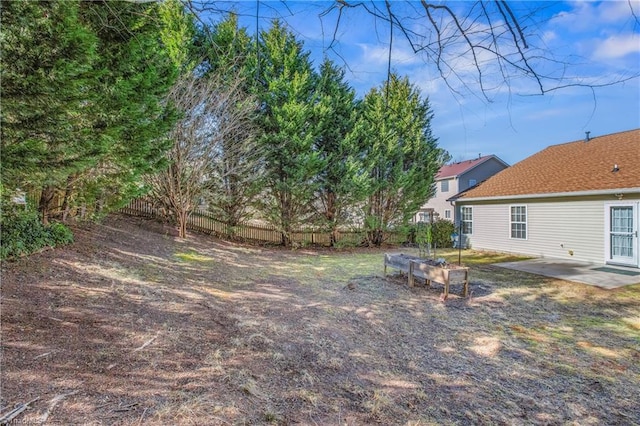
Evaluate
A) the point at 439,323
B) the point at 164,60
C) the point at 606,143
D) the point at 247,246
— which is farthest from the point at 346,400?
the point at 606,143

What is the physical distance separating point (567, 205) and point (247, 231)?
11.5 metres

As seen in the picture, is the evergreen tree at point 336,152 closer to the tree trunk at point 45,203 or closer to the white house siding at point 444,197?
the tree trunk at point 45,203

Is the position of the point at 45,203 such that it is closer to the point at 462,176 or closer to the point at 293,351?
the point at 293,351

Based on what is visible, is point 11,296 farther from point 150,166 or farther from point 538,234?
point 538,234

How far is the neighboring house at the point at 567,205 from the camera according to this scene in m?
9.35

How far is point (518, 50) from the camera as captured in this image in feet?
4.93

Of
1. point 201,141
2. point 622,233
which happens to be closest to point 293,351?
point 201,141

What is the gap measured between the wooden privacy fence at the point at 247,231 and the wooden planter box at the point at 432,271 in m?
5.93

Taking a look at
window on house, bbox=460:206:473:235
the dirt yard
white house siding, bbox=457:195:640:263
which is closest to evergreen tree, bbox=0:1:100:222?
the dirt yard

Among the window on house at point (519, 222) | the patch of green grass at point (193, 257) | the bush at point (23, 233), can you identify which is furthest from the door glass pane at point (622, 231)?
the bush at point (23, 233)

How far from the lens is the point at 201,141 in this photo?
10688 mm

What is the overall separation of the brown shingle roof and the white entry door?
0.70 metres

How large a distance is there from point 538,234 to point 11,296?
45.1 feet

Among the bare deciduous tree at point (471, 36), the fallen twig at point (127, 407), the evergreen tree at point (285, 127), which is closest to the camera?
the bare deciduous tree at point (471, 36)
